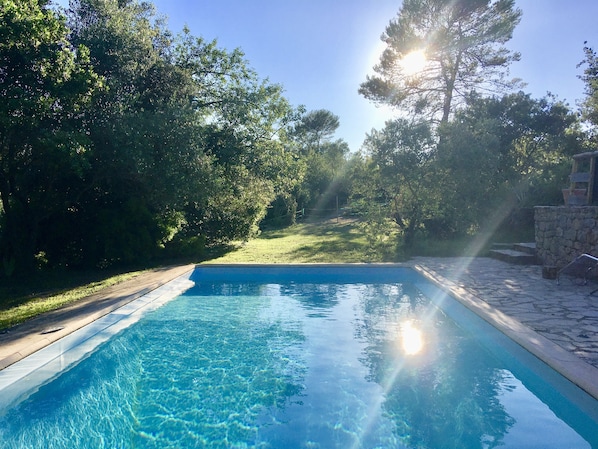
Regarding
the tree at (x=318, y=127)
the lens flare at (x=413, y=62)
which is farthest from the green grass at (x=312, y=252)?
the tree at (x=318, y=127)

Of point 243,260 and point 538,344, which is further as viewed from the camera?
point 243,260

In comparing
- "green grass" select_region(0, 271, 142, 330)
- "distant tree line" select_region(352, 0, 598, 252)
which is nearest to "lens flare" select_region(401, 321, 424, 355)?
"green grass" select_region(0, 271, 142, 330)

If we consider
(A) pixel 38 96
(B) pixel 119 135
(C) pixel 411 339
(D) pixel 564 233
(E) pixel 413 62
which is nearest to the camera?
(C) pixel 411 339

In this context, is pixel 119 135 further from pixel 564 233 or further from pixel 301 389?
pixel 564 233

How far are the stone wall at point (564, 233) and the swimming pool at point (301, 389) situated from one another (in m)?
3.22

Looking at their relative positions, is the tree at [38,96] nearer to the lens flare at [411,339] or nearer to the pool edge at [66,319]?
the pool edge at [66,319]

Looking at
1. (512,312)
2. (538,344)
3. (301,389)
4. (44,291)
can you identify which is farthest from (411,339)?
(44,291)

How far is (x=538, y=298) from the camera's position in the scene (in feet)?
21.2

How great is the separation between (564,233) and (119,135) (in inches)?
388

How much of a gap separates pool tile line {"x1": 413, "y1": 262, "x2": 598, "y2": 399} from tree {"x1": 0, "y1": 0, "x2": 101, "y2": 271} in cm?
736

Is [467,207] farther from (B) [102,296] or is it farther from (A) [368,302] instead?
(B) [102,296]

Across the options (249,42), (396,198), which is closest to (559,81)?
(396,198)

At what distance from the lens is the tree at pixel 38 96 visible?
6.55m

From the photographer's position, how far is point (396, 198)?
42.1 feet
